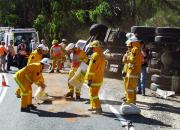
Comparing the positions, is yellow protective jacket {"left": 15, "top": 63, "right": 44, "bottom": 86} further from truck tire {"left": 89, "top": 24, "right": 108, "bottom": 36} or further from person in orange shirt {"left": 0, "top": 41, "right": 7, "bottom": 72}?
person in orange shirt {"left": 0, "top": 41, "right": 7, "bottom": 72}

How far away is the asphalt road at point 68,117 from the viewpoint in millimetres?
10281

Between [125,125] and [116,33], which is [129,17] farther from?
[125,125]

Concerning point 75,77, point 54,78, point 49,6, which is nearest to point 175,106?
point 75,77

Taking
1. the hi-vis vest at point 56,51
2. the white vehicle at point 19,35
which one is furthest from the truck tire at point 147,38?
the white vehicle at point 19,35

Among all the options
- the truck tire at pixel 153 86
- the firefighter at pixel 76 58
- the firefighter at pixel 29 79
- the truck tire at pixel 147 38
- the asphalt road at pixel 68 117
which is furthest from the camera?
the truck tire at pixel 147 38

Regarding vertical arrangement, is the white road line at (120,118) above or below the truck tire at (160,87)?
below

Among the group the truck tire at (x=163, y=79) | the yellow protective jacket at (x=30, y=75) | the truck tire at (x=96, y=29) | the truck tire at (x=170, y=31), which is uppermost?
the truck tire at (x=96, y=29)

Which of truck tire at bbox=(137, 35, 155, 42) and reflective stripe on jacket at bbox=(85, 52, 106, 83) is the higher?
truck tire at bbox=(137, 35, 155, 42)

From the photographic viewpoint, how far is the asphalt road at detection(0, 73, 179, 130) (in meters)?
10.3

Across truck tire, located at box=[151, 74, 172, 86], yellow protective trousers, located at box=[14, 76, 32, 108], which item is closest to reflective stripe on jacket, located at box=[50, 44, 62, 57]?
truck tire, located at box=[151, 74, 172, 86]

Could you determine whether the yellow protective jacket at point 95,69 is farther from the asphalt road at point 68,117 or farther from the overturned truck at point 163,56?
the overturned truck at point 163,56

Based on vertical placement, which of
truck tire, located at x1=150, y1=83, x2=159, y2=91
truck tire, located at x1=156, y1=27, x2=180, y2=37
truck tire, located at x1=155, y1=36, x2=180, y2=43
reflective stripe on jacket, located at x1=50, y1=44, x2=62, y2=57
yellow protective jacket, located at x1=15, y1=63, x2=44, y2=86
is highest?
truck tire, located at x1=156, y1=27, x2=180, y2=37

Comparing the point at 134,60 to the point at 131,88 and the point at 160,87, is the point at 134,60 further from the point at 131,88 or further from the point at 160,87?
the point at 160,87

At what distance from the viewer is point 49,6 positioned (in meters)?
40.7
